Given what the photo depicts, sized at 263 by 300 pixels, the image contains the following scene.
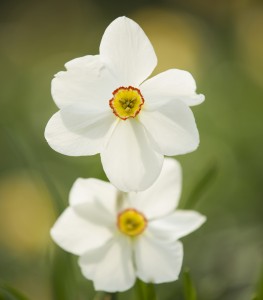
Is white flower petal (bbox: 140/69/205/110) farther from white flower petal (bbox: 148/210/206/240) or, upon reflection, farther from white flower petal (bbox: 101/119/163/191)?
white flower petal (bbox: 148/210/206/240)

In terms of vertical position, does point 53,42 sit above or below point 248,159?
above

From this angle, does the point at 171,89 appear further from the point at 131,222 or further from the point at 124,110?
the point at 131,222

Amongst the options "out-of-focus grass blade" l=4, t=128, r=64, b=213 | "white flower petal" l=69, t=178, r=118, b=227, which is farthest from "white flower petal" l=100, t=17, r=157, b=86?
"out-of-focus grass blade" l=4, t=128, r=64, b=213

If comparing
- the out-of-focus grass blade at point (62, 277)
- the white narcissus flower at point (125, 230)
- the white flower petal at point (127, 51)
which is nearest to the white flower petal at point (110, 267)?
the white narcissus flower at point (125, 230)

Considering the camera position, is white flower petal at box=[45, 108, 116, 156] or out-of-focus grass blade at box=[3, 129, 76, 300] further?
out-of-focus grass blade at box=[3, 129, 76, 300]

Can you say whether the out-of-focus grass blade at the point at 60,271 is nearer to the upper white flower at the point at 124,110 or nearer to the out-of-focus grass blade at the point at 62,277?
the out-of-focus grass blade at the point at 62,277

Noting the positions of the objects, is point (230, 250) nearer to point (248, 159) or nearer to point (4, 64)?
point (248, 159)

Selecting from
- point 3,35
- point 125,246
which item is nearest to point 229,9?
point 3,35
